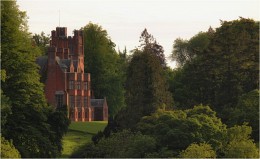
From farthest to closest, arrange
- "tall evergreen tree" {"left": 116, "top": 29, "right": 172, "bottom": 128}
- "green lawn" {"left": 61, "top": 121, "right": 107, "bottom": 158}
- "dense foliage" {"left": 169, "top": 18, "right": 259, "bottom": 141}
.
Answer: "green lawn" {"left": 61, "top": 121, "right": 107, "bottom": 158} < "dense foliage" {"left": 169, "top": 18, "right": 259, "bottom": 141} < "tall evergreen tree" {"left": 116, "top": 29, "right": 172, "bottom": 128}

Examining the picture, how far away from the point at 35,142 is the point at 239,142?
15148 millimetres

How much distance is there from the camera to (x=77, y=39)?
133250 millimetres

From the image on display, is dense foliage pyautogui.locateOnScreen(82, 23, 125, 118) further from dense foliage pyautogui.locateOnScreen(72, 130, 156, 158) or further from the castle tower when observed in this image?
dense foliage pyautogui.locateOnScreen(72, 130, 156, 158)

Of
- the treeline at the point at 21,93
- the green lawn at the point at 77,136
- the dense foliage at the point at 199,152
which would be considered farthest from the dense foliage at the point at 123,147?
the green lawn at the point at 77,136

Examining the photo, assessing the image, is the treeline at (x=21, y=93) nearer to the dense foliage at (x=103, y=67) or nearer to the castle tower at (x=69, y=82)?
the castle tower at (x=69, y=82)

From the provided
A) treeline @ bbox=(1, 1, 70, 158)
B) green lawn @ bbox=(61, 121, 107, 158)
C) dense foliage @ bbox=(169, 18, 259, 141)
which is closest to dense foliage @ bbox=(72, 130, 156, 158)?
treeline @ bbox=(1, 1, 70, 158)

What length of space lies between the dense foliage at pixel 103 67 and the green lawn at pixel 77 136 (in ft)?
75.9

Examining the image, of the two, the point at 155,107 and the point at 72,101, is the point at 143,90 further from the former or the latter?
the point at 72,101

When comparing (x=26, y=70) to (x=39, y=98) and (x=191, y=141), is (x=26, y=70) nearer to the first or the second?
(x=39, y=98)

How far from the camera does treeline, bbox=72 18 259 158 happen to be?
2447 inches

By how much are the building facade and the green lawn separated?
610cm

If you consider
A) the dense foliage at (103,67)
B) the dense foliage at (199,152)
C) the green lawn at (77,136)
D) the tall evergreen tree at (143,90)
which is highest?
the dense foliage at (103,67)

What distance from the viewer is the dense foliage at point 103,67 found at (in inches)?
5162

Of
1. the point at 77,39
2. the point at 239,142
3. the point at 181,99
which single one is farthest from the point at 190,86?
the point at 77,39
